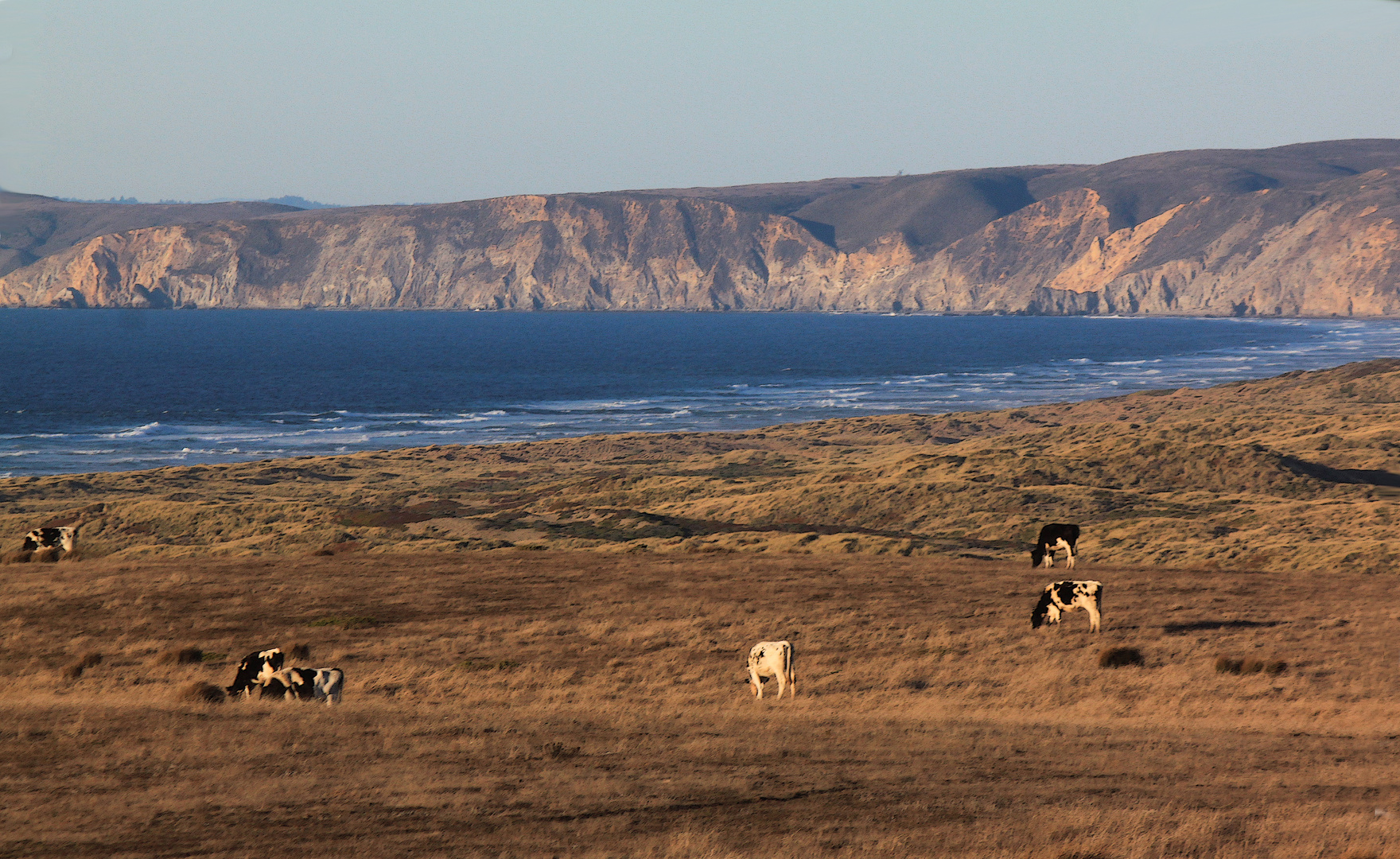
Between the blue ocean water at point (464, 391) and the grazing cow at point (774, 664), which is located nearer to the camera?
the grazing cow at point (774, 664)

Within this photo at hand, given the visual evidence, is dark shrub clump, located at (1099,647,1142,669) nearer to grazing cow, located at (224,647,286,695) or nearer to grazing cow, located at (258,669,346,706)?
grazing cow, located at (258,669,346,706)

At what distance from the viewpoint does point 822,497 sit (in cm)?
5309

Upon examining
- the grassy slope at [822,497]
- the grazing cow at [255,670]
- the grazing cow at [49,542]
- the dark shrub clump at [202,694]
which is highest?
the grazing cow at [255,670]

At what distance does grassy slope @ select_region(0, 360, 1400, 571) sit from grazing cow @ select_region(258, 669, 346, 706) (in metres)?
20.9

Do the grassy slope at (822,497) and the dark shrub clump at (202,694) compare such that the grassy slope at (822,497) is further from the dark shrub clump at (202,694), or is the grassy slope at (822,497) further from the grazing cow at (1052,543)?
the dark shrub clump at (202,694)

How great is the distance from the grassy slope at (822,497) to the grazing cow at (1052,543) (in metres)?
5.59

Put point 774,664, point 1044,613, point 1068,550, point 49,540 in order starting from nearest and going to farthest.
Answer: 1. point 774,664
2. point 1044,613
3. point 1068,550
4. point 49,540

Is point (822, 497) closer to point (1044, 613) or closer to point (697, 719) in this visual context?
point (1044, 613)

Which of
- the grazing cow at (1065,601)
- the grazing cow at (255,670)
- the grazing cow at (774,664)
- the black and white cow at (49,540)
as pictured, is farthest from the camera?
the black and white cow at (49,540)

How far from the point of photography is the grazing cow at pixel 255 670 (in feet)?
66.9

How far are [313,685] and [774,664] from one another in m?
7.53

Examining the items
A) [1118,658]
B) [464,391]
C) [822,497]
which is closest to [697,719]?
[1118,658]

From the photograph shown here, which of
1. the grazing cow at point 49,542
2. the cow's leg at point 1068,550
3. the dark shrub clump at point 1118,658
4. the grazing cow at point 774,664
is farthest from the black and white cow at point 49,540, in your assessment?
the dark shrub clump at point 1118,658

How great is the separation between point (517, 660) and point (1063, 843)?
12870mm
